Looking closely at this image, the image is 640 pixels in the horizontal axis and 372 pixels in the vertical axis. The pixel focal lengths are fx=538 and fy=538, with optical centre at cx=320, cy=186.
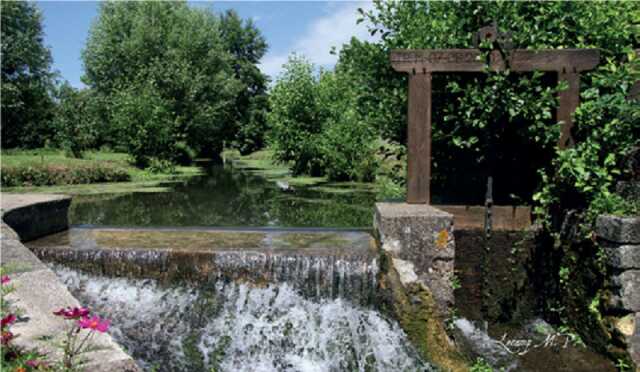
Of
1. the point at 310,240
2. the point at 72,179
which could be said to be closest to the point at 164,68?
the point at 72,179

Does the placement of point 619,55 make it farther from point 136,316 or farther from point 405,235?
point 136,316

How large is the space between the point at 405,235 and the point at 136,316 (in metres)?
2.84

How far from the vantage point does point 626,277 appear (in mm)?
4383

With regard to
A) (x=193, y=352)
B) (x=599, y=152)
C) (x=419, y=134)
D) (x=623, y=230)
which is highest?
(x=419, y=134)

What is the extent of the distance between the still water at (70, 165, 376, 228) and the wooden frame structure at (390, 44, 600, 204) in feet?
14.3

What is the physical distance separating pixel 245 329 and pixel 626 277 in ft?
11.3

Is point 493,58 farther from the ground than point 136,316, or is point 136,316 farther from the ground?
point 493,58

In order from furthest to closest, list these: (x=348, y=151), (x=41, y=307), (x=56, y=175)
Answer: (x=348, y=151) → (x=56, y=175) → (x=41, y=307)

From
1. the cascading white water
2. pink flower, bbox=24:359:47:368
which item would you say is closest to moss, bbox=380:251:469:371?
the cascading white water

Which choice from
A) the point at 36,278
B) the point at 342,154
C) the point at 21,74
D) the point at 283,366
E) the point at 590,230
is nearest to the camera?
the point at 36,278

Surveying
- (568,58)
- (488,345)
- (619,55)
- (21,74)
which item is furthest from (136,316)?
(21,74)

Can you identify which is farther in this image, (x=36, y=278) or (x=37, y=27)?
(x=37, y=27)

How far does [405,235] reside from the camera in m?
5.20

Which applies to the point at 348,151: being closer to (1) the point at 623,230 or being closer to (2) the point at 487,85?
(2) the point at 487,85
